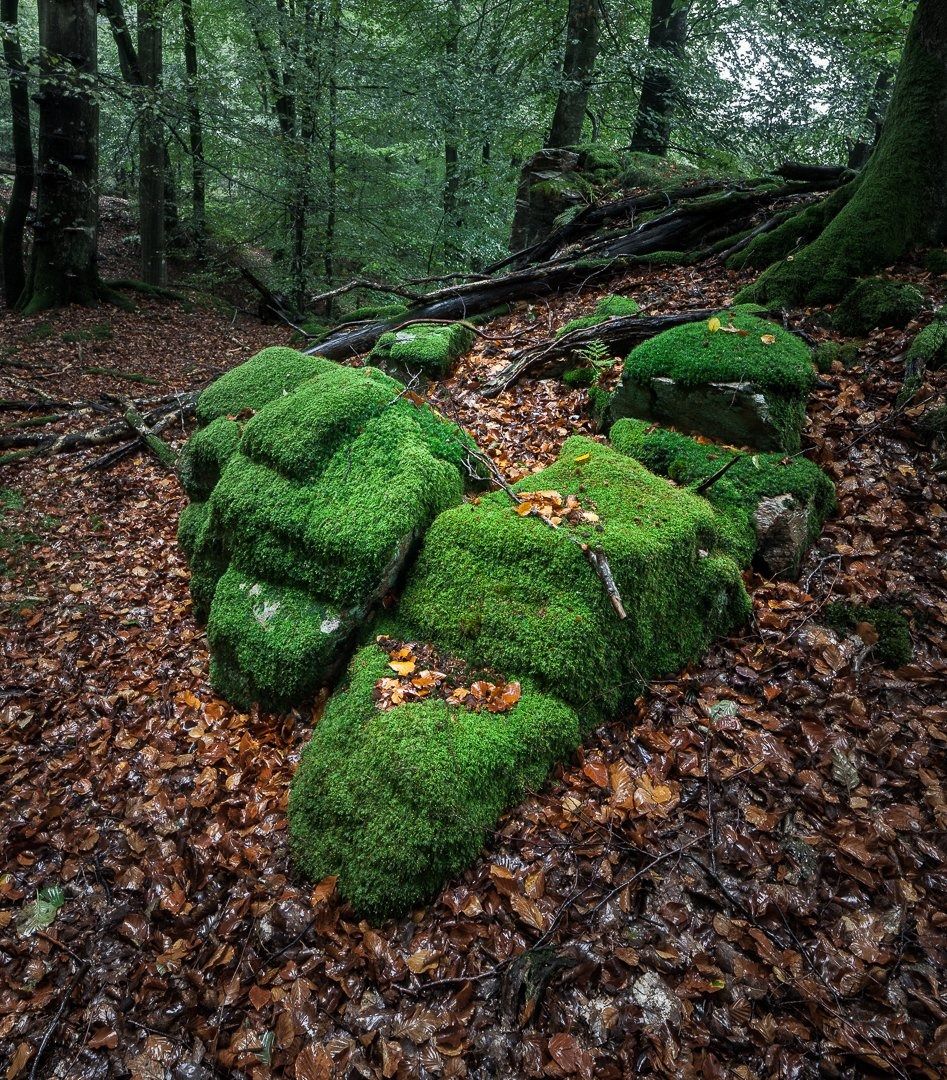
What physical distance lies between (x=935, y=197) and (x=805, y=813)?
649cm

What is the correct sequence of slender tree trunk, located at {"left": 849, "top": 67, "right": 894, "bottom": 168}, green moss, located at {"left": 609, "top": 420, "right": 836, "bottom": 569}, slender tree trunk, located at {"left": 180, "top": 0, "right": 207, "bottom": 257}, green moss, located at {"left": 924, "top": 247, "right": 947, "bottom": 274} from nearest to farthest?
green moss, located at {"left": 609, "top": 420, "right": 836, "bottom": 569} → green moss, located at {"left": 924, "top": 247, "right": 947, "bottom": 274} → slender tree trunk, located at {"left": 849, "top": 67, "right": 894, "bottom": 168} → slender tree trunk, located at {"left": 180, "top": 0, "right": 207, "bottom": 257}

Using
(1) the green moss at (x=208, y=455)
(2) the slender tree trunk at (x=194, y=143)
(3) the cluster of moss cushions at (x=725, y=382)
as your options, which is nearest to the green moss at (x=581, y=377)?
(3) the cluster of moss cushions at (x=725, y=382)

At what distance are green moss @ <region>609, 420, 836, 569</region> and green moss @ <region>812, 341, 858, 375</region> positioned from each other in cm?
144

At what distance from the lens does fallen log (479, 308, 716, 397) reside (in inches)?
227

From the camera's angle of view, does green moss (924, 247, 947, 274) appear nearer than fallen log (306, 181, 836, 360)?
Yes

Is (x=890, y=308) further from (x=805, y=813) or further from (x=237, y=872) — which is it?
(x=237, y=872)

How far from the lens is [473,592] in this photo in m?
3.45

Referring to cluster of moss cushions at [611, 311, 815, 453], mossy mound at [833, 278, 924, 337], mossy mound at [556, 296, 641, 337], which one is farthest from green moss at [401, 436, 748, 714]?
mossy mound at [833, 278, 924, 337]

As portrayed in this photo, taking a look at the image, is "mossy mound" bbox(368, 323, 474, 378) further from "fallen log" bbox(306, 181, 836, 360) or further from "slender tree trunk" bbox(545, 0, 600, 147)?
"slender tree trunk" bbox(545, 0, 600, 147)

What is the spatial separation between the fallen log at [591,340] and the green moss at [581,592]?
2.63 meters

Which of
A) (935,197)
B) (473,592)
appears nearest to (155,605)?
(473,592)

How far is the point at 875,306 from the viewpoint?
17.4 feet

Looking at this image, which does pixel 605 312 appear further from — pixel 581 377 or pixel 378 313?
pixel 378 313

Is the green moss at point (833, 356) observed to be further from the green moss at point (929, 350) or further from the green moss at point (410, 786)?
the green moss at point (410, 786)
